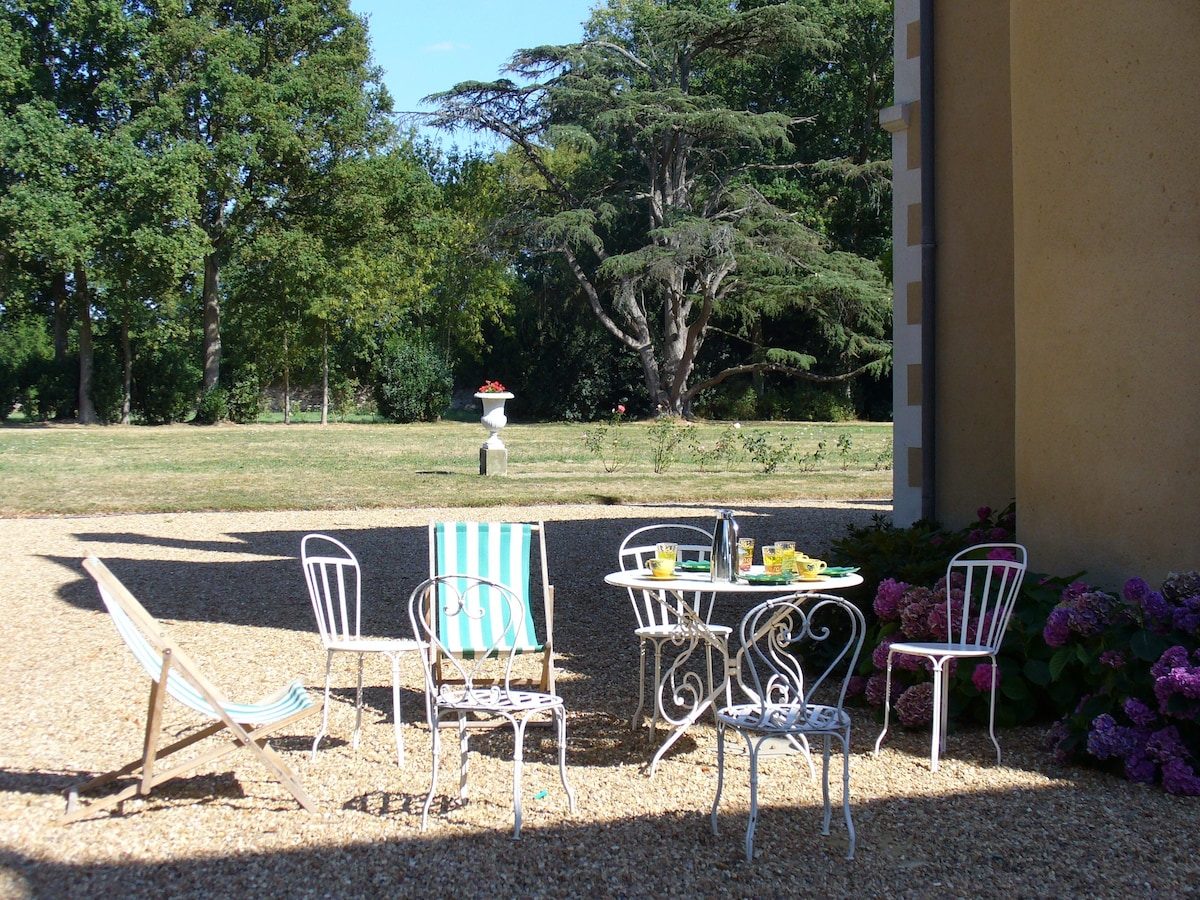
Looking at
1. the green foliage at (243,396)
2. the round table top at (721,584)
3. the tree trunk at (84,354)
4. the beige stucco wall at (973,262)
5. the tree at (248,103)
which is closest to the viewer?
the round table top at (721,584)

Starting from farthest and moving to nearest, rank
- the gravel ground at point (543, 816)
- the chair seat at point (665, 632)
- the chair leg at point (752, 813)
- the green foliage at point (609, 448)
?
the green foliage at point (609, 448), the chair seat at point (665, 632), the chair leg at point (752, 813), the gravel ground at point (543, 816)

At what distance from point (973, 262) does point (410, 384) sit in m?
27.6

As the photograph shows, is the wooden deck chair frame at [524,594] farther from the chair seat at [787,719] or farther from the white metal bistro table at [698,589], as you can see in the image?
the chair seat at [787,719]

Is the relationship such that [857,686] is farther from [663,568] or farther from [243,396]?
[243,396]

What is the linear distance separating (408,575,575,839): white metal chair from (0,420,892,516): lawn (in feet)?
26.1

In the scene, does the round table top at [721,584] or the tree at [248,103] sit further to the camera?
the tree at [248,103]

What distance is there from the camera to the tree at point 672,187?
96.4 ft

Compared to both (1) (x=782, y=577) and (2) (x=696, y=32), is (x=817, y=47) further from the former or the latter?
(1) (x=782, y=577)

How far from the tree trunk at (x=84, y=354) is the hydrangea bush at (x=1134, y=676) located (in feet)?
96.8

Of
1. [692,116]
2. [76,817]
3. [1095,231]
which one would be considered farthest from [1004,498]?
[692,116]

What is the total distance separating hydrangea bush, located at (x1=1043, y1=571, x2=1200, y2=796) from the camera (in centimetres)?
388

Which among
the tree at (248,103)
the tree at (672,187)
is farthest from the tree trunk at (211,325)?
the tree at (672,187)

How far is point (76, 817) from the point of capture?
11.5ft

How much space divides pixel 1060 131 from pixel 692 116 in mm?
25902
